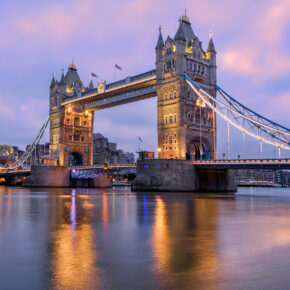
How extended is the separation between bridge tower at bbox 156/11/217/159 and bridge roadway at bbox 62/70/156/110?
317 cm

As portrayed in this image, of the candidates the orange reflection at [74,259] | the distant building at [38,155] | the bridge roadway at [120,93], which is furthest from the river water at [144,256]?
the distant building at [38,155]

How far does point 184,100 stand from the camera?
5238 cm

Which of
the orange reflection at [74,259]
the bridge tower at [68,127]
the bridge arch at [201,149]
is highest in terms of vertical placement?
the bridge tower at [68,127]

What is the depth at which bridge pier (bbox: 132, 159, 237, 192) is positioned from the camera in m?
47.5

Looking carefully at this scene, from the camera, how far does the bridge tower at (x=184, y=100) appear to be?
172ft

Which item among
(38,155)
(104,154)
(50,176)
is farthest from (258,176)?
(50,176)

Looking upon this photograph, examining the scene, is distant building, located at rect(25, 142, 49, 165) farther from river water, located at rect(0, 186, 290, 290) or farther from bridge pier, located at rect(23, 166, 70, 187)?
river water, located at rect(0, 186, 290, 290)

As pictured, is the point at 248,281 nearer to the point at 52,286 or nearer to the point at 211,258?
the point at 211,258

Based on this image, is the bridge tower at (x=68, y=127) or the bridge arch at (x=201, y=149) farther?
the bridge tower at (x=68, y=127)

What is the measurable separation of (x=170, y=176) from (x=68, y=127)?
34.5 meters

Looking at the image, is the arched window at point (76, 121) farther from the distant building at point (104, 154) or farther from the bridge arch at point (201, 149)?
the distant building at point (104, 154)

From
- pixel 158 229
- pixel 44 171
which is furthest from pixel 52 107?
pixel 158 229

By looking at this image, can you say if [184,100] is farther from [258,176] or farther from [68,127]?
[258,176]

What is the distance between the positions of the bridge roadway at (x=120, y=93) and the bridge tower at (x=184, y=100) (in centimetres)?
317
